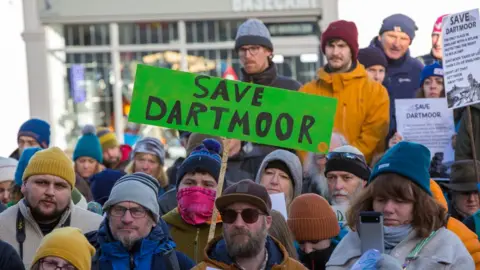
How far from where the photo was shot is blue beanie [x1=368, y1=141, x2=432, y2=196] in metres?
6.87

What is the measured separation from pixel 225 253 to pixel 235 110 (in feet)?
4.57

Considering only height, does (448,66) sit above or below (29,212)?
above

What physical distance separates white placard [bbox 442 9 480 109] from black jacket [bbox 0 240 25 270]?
3.76 meters

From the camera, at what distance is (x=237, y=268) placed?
6.77 metres

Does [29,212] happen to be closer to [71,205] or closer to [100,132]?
[71,205]

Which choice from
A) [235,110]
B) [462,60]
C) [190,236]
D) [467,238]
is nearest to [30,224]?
[190,236]

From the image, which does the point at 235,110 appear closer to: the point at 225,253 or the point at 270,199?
the point at 270,199

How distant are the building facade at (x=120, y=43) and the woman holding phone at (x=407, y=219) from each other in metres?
12.6

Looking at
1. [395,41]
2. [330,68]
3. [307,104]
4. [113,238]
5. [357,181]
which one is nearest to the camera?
[113,238]

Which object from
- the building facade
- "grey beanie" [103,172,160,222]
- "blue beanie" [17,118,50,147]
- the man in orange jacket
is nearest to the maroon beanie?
the man in orange jacket

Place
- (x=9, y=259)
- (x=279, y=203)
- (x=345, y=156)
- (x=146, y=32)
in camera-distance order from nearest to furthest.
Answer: (x=9, y=259)
(x=279, y=203)
(x=345, y=156)
(x=146, y=32)

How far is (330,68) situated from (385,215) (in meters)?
4.07

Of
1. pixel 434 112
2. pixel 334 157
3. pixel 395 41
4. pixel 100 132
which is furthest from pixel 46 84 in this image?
pixel 334 157

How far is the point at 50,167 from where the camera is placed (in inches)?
331
